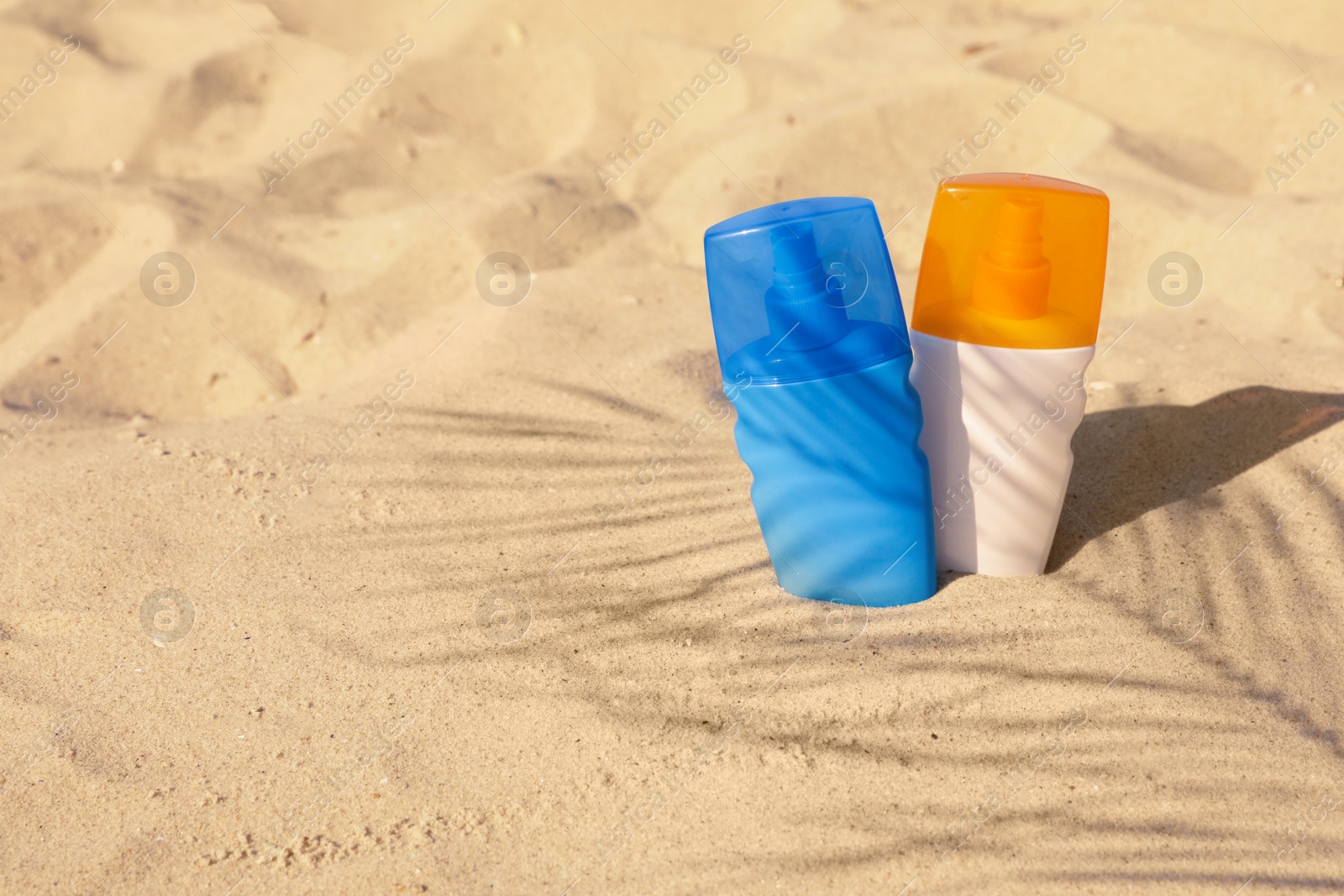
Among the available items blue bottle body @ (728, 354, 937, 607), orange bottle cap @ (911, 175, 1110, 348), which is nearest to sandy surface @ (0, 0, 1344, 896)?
blue bottle body @ (728, 354, 937, 607)

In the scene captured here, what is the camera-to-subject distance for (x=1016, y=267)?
4.40 feet

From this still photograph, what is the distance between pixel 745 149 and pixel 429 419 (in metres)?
1.62

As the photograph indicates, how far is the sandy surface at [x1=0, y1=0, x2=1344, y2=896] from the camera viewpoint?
1.24 m

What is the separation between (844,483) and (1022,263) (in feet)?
1.25

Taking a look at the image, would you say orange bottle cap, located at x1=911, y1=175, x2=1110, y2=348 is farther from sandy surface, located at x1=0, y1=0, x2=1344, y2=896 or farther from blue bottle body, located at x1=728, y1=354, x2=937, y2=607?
sandy surface, located at x1=0, y1=0, x2=1344, y2=896

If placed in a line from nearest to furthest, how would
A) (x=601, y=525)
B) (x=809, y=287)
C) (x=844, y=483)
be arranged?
(x=809, y=287) → (x=844, y=483) → (x=601, y=525)

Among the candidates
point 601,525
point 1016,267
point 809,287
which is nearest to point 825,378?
point 809,287

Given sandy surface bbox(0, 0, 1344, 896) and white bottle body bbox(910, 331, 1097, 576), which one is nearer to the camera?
sandy surface bbox(0, 0, 1344, 896)

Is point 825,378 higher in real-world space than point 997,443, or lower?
higher

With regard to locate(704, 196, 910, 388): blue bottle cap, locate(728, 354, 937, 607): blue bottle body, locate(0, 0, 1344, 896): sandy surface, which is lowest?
locate(0, 0, 1344, 896): sandy surface

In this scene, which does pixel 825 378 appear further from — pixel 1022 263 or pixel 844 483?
pixel 1022 263

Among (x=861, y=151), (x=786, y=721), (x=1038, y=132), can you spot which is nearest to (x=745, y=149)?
(x=861, y=151)

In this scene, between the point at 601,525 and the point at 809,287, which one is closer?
the point at 809,287

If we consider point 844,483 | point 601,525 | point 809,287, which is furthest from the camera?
point 601,525
